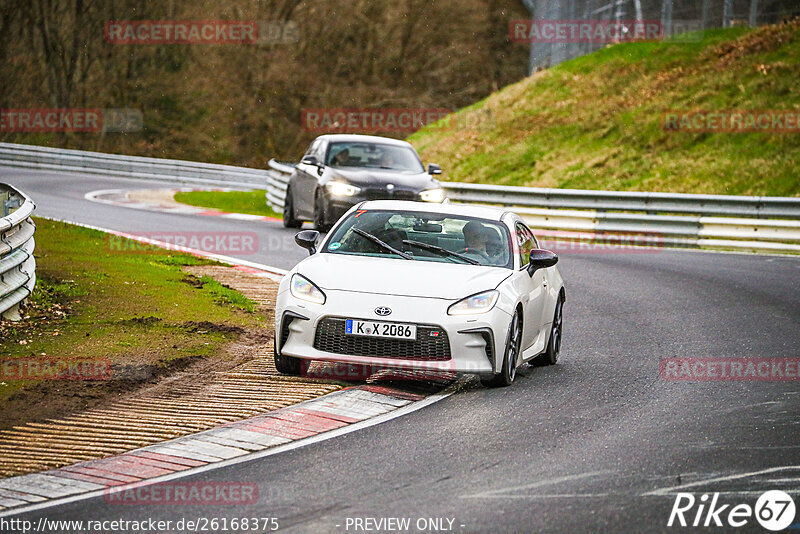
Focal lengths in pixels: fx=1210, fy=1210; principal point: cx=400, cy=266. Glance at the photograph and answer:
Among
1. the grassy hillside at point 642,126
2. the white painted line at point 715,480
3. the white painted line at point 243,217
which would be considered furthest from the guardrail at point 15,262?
the grassy hillside at point 642,126

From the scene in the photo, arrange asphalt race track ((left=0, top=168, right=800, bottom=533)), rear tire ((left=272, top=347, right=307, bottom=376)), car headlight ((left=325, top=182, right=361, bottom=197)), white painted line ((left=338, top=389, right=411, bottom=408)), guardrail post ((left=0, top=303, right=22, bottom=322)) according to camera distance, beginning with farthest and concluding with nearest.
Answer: car headlight ((left=325, top=182, right=361, bottom=197)), guardrail post ((left=0, top=303, right=22, bottom=322)), rear tire ((left=272, top=347, right=307, bottom=376)), white painted line ((left=338, top=389, right=411, bottom=408)), asphalt race track ((left=0, top=168, right=800, bottom=533))

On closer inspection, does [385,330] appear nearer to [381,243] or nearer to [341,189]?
[381,243]

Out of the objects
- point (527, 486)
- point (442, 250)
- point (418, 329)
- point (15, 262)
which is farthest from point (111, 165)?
point (527, 486)

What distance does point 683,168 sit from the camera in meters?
30.8

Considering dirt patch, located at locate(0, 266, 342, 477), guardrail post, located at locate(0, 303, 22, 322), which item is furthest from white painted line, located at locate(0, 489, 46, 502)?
guardrail post, located at locate(0, 303, 22, 322)

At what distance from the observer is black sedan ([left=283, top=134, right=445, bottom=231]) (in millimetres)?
20547

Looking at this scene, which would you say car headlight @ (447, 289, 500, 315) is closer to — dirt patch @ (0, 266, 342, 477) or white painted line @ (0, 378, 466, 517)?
white painted line @ (0, 378, 466, 517)

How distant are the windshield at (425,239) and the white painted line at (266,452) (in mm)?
1229

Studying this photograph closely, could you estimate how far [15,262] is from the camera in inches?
438

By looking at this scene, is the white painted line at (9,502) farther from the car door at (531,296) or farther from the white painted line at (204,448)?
the car door at (531,296)

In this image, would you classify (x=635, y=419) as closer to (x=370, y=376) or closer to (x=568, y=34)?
(x=370, y=376)

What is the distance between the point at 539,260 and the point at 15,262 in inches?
189

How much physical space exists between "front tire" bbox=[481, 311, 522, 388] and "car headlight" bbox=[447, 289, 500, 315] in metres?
0.26

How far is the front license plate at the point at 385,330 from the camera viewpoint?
9.02 m
